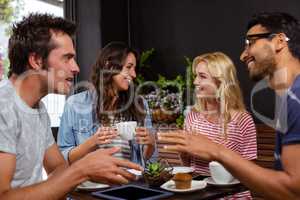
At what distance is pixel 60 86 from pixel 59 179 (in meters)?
0.72

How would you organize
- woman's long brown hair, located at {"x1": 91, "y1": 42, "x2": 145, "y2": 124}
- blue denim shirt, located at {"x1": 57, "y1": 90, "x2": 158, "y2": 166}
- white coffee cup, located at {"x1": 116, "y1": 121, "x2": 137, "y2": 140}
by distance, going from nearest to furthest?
white coffee cup, located at {"x1": 116, "y1": 121, "x2": 137, "y2": 140}, blue denim shirt, located at {"x1": 57, "y1": 90, "x2": 158, "y2": 166}, woman's long brown hair, located at {"x1": 91, "y1": 42, "x2": 145, "y2": 124}

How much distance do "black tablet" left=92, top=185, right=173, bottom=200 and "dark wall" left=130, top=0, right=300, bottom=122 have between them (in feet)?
7.28

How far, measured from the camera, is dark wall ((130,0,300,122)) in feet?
12.5

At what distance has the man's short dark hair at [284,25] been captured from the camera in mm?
1779

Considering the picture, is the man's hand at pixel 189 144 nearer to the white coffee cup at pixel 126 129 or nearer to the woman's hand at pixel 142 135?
the white coffee cup at pixel 126 129

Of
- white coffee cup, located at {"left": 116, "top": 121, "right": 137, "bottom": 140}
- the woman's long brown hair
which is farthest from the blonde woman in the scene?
white coffee cup, located at {"left": 116, "top": 121, "right": 137, "bottom": 140}

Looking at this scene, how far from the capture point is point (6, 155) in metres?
1.40

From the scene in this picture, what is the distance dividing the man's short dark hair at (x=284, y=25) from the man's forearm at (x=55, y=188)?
1137mm

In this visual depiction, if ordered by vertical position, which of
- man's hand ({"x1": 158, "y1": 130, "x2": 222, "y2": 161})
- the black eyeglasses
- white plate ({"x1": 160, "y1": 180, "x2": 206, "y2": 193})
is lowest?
white plate ({"x1": 160, "y1": 180, "x2": 206, "y2": 193})

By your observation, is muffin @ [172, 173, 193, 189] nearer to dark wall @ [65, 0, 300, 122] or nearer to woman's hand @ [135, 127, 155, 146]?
woman's hand @ [135, 127, 155, 146]

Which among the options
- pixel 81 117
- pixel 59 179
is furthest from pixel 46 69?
pixel 81 117

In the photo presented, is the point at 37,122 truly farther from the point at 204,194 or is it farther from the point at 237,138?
the point at 237,138

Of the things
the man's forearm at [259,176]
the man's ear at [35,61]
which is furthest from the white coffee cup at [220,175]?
the man's ear at [35,61]

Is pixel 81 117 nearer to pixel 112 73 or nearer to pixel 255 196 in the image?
pixel 112 73
